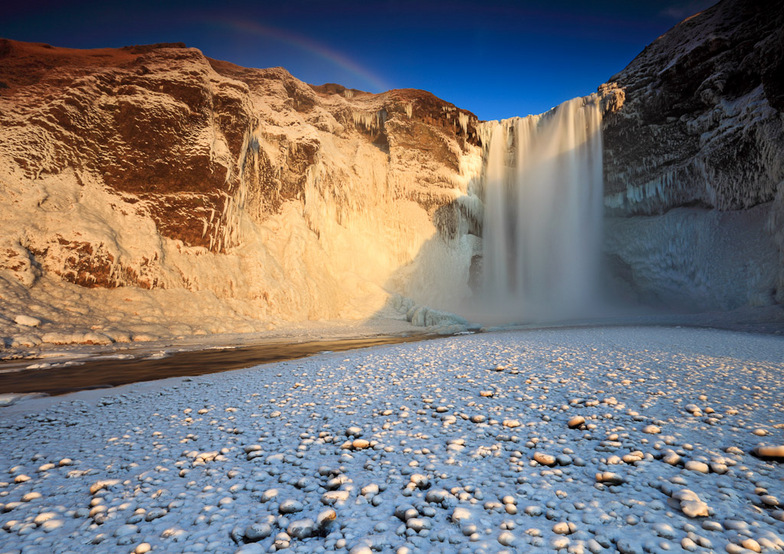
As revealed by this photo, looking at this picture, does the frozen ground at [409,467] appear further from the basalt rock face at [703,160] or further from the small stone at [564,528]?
the basalt rock face at [703,160]

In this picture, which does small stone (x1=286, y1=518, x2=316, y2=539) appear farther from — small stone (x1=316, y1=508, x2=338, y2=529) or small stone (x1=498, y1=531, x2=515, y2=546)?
small stone (x1=498, y1=531, x2=515, y2=546)

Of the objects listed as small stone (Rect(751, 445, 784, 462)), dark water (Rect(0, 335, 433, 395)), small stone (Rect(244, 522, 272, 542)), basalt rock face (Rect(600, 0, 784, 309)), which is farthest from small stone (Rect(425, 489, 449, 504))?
basalt rock face (Rect(600, 0, 784, 309))

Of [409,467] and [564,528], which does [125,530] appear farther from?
[564,528]

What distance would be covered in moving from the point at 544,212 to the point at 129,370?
32.8 metres

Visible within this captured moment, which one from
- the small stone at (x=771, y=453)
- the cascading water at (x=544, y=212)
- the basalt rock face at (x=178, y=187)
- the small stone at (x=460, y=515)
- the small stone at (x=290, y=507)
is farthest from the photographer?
the cascading water at (x=544, y=212)

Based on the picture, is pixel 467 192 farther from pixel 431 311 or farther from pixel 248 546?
pixel 248 546

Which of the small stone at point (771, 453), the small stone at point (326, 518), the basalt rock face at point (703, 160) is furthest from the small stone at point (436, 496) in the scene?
the basalt rock face at point (703, 160)

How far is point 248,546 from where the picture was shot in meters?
1.74

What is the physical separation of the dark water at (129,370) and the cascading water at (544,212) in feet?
75.5

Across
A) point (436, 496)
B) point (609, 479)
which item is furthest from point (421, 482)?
point (609, 479)

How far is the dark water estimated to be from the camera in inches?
226

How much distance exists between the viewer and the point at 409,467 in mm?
2621

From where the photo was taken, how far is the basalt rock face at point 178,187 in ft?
43.6

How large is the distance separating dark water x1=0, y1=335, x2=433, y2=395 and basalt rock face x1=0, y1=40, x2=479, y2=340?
18.2 feet
